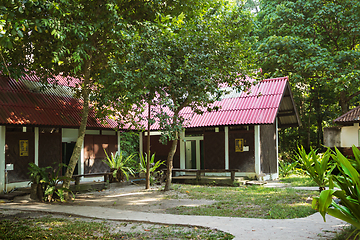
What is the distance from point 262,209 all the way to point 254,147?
7518 millimetres

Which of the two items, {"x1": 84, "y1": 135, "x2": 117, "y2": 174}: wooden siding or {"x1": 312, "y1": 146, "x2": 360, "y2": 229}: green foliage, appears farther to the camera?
{"x1": 84, "y1": 135, "x2": 117, "y2": 174}: wooden siding

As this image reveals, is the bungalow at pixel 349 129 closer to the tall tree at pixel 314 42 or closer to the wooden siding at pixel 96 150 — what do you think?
the tall tree at pixel 314 42

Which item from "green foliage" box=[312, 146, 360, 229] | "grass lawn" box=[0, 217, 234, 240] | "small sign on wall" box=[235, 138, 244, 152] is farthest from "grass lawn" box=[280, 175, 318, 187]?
"green foliage" box=[312, 146, 360, 229]

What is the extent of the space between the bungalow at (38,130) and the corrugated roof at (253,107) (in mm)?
4215

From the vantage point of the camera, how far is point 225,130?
53.8 feet

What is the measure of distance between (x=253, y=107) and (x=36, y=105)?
9.97 metres

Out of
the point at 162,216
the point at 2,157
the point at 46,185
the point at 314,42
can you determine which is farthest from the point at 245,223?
the point at 314,42

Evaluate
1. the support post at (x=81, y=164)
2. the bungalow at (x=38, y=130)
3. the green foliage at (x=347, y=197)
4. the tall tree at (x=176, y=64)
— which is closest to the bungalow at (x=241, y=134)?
the bungalow at (x=38, y=130)

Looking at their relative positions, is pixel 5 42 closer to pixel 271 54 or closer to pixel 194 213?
pixel 194 213

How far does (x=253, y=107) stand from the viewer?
15914mm

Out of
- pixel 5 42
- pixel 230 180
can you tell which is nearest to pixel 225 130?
pixel 230 180

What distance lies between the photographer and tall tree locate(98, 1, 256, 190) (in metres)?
9.59

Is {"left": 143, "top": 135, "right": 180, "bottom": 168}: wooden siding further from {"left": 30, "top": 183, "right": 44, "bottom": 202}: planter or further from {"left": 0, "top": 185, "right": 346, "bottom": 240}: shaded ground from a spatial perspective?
{"left": 30, "top": 183, "right": 44, "bottom": 202}: planter

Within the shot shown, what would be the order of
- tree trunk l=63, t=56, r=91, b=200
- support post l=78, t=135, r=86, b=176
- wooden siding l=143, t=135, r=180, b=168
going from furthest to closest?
wooden siding l=143, t=135, r=180, b=168 → support post l=78, t=135, r=86, b=176 → tree trunk l=63, t=56, r=91, b=200
